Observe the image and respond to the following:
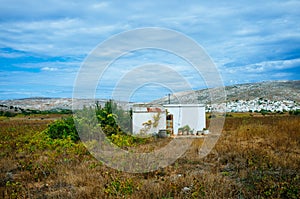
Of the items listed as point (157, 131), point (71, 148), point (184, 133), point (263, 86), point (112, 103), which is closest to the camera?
point (71, 148)

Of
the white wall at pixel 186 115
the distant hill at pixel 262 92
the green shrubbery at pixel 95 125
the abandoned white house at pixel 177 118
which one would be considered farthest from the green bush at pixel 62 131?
the distant hill at pixel 262 92

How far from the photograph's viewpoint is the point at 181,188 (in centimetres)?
592

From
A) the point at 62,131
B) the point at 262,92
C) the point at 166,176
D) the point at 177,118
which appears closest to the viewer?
the point at 166,176

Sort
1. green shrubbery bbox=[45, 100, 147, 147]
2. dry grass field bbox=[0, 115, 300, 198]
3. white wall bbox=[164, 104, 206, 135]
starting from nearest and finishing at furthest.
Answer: dry grass field bbox=[0, 115, 300, 198] → green shrubbery bbox=[45, 100, 147, 147] → white wall bbox=[164, 104, 206, 135]

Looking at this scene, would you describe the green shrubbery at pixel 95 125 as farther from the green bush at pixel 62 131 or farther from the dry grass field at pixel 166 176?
the dry grass field at pixel 166 176

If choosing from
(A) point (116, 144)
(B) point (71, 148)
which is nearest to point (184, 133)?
(A) point (116, 144)

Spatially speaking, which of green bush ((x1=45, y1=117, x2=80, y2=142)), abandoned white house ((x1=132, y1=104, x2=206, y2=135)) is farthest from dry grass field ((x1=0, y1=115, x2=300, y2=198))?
abandoned white house ((x1=132, y1=104, x2=206, y2=135))

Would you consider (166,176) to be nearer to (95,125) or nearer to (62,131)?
(95,125)

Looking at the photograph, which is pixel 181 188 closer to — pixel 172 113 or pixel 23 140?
pixel 23 140

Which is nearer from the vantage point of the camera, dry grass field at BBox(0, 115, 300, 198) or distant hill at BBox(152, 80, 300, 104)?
dry grass field at BBox(0, 115, 300, 198)

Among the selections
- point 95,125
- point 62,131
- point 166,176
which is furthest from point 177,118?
point 166,176

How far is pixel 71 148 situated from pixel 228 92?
104 metres

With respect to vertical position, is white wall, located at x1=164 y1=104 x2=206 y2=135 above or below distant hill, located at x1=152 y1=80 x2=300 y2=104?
below

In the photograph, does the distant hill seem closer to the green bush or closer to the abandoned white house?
the abandoned white house
